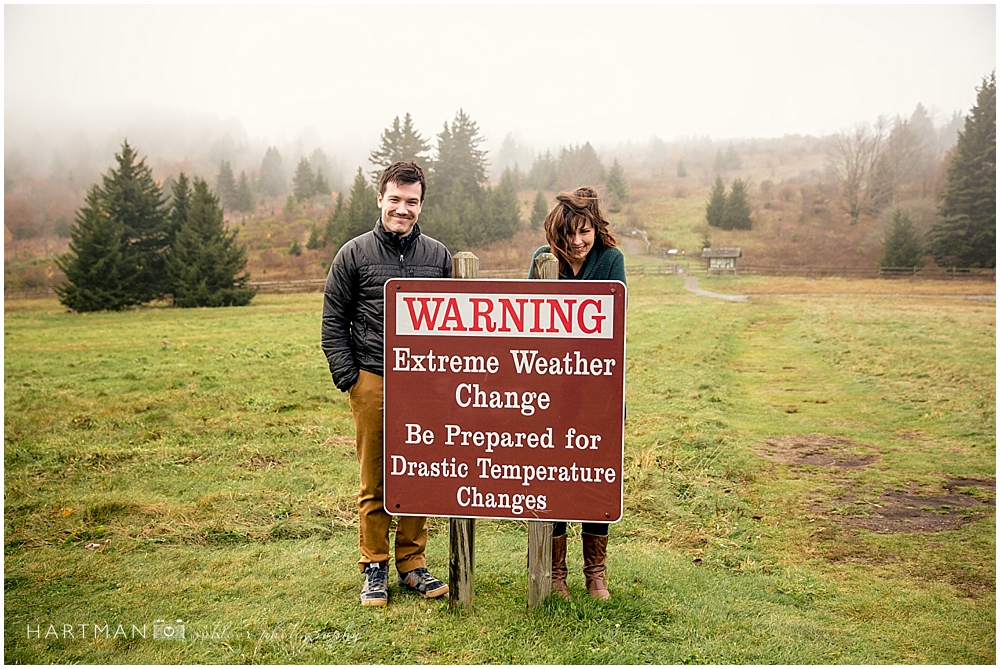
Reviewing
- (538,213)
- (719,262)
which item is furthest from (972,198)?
(538,213)

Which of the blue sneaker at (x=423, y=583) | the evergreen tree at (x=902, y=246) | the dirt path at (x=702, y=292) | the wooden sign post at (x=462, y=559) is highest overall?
the evergreen tree at (x=902, y=246)

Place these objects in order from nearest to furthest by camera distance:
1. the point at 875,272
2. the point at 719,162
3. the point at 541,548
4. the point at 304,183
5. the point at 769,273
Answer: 1. the point at 541,548
2. the point at 875,272
3. the point at 769,273
4. the point at 304,183
5. the point at 719,162

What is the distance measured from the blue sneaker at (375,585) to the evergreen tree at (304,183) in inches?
2818

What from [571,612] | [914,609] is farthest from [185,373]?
[914,609]

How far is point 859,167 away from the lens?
76750 mm

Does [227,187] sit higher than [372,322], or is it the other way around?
[227,187]

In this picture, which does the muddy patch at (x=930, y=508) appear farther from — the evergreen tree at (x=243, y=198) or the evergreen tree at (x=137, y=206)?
the evergreen tree at (x=243, y=198)

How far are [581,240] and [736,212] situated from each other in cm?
6989

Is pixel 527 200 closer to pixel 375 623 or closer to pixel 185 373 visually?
pixel 185 373

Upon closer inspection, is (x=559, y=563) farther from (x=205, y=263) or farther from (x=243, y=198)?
(x=243, y=198)

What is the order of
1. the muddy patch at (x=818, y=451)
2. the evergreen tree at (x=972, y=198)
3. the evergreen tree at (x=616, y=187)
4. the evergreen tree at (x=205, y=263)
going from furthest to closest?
1. the evergreen tree at (x=616, y=187)
2. the evergreen tree at (x=972, y=198)
3. the evergreen tree at (x=205, y=263)
4. the muddy patch at (x=818, y=451)

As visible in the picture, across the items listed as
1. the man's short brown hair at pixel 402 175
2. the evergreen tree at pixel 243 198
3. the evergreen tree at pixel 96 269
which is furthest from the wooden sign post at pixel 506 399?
the evergreen tree at pixel 243 198

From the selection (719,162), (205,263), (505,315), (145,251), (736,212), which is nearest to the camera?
(505,315)

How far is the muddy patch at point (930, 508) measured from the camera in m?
6.05
